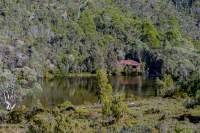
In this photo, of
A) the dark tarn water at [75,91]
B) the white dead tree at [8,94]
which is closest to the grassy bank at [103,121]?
the white dead tree at [8,94]

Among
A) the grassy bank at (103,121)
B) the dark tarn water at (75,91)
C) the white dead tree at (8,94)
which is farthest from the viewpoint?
the dark tarn water at (75,91)

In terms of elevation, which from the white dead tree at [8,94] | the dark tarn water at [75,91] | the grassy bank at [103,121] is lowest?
the dark tarn water at [75,91]

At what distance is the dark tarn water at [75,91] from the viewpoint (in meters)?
113

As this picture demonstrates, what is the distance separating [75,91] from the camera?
137m

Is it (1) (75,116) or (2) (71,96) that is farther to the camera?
(2) (71,96)

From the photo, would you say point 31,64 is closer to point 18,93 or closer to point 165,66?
point 165,66

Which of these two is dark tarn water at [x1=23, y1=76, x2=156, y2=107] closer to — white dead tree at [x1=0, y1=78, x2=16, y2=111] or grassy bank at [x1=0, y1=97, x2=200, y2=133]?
white dead tree at [x1=0, y1=78, x2=16, y2=111]

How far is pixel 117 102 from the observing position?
59156mm

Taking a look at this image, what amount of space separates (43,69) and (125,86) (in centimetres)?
4994

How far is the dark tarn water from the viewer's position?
112637 millimetres

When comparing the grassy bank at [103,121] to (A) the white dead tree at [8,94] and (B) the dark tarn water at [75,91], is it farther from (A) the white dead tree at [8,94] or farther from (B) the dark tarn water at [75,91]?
(B) the dark tarn water at [75,91]

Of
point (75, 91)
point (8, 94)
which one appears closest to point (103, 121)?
point (8, 94)

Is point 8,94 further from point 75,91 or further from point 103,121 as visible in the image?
point 75,91

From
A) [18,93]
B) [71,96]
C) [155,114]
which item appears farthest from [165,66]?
[155,114]
